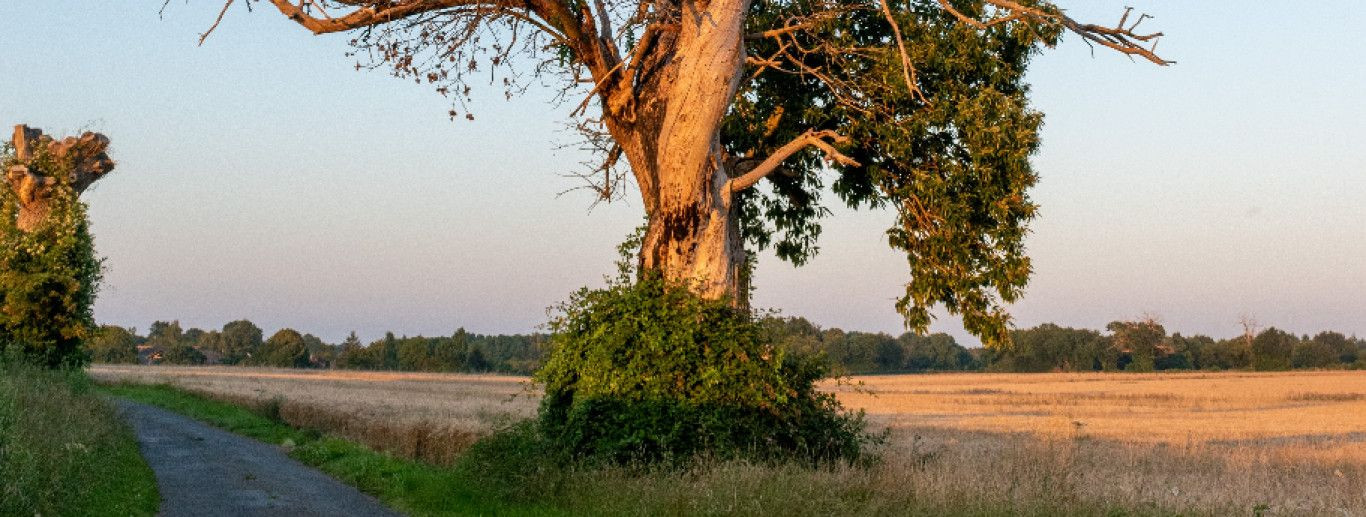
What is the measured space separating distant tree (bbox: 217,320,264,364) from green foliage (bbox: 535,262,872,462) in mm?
159081

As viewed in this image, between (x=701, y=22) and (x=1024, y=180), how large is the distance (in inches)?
210

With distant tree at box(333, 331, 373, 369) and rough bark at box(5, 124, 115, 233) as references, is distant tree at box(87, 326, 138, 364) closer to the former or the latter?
distant tree at box(333, 331, 373, 369)

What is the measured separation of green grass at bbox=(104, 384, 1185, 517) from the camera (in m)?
10.9

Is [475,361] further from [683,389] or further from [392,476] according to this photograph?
[683,389]

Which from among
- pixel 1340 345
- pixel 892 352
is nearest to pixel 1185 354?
pixel 1340 345

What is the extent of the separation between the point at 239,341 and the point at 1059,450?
173m

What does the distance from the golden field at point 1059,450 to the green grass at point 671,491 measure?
47 mm

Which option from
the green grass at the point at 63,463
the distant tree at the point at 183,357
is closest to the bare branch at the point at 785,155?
the green grass at the point at 63,463

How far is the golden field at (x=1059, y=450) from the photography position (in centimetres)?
1166

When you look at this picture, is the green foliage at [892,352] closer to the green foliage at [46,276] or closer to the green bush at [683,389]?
the green foliage at [46,276]

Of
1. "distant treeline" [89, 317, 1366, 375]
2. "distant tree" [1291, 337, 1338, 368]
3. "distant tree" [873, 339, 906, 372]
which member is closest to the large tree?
"distant treeline" [89, 317, 1366, 375]

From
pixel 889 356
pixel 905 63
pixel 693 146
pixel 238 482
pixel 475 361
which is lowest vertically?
pixel 238 482

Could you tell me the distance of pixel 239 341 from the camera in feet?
584

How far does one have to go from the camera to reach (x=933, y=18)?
18.5 m
